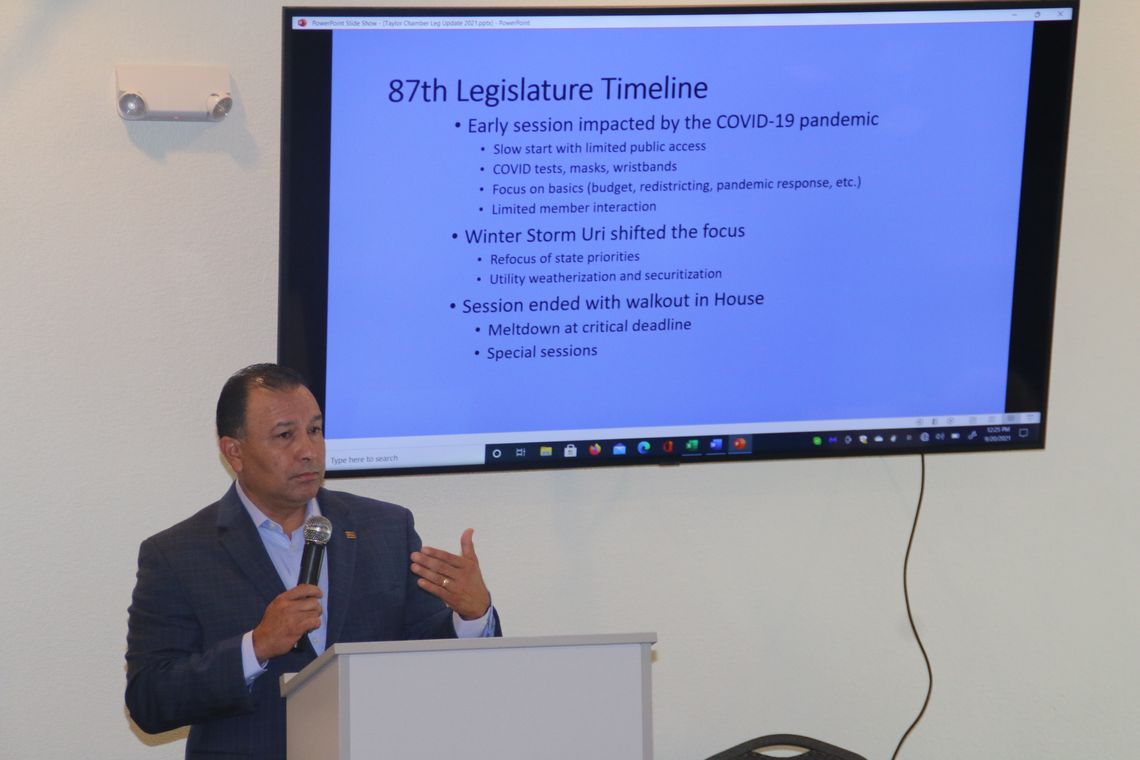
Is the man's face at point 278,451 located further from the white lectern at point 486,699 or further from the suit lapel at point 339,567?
the white lectern at point 486,699

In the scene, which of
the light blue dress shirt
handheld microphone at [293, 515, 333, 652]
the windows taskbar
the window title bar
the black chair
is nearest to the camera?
handheld microphone at [293, 515, 333, 652]

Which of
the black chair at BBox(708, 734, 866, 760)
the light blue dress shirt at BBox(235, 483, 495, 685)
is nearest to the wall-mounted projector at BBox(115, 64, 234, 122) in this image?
the light blue dress shirt at BBox(235, 483, 495, 685)

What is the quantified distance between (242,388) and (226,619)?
0.50 meters

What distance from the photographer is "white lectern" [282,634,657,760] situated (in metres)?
2.38

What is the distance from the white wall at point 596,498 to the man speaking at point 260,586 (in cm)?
59

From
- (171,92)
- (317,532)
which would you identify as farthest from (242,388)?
(171,92)

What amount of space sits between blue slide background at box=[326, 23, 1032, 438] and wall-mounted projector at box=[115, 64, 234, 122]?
1.04 feet

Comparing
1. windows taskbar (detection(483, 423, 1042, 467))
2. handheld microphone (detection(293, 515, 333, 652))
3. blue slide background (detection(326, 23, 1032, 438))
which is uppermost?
blue slide background (detection(326, 23, 1032, 438))

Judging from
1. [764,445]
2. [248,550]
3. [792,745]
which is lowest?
[792,745]

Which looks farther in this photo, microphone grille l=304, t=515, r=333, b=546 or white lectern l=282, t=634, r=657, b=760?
microphone grille l=304, t=515, r=333, b=546

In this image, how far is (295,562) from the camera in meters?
3.23

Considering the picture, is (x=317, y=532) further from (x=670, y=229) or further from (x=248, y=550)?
(x=670, y=229)

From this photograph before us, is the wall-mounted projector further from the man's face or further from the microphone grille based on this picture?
the microphone grille

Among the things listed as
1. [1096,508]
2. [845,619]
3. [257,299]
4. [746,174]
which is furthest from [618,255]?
[1096,508]
